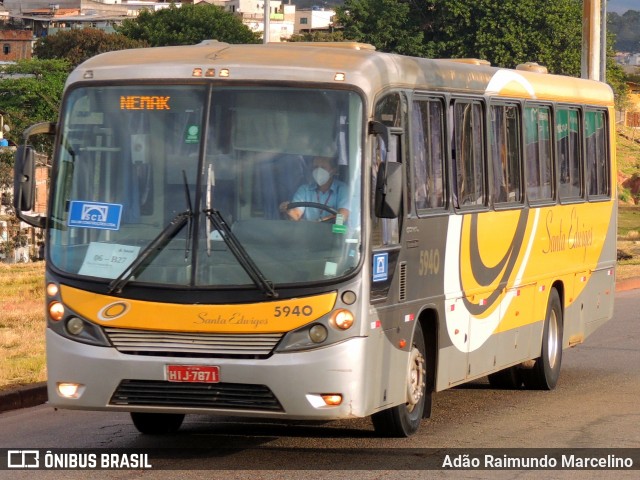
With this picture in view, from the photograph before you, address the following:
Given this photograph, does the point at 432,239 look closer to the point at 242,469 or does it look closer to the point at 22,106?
the point at 242,469

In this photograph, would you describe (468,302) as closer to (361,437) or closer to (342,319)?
(361,437)

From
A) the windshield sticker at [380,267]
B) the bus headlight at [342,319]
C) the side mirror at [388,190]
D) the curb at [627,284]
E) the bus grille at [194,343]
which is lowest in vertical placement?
the curb at [627,284]

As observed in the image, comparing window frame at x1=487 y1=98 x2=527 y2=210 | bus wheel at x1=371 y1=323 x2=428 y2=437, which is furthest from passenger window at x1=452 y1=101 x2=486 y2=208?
bus wheel at x1=371 y1=323 x2=428 y2=437

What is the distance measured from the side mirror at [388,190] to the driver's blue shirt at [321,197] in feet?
0.67

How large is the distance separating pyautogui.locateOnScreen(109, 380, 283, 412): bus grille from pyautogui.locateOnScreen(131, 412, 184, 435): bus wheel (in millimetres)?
1360

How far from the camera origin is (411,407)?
1021 cm

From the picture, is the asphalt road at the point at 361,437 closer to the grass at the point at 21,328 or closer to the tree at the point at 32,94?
the grass at the point at 21,328

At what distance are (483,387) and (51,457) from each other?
510 cm

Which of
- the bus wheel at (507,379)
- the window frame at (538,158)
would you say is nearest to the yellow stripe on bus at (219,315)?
the window frame at (538,158)

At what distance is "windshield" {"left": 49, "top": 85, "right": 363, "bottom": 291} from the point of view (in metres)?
8.98

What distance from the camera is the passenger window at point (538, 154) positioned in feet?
42.2

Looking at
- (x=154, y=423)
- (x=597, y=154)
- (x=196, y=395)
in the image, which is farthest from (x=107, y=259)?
(x=597, y=154)

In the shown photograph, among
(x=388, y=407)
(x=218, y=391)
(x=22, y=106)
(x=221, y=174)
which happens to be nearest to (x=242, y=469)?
(x=218, y=391)

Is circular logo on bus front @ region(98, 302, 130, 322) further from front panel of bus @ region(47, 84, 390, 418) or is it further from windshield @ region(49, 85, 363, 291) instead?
windshield @ region(49, 85, 363, 291)
